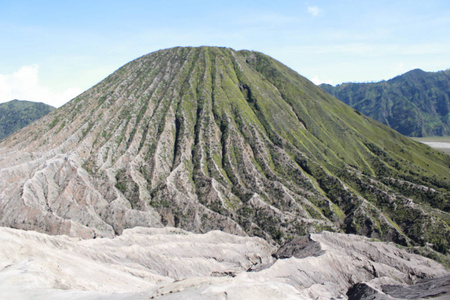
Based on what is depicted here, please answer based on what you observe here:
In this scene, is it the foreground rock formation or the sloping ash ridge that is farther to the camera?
the sloping ash ridge

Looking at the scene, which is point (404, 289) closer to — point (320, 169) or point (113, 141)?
point (320, 169)

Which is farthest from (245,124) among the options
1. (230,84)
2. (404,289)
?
(404,289)

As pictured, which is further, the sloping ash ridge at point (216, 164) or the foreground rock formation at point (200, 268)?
the sloping ash ridge at point (216, 164)

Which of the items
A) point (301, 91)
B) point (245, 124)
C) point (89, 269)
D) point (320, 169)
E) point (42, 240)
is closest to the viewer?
point (89, 269)
